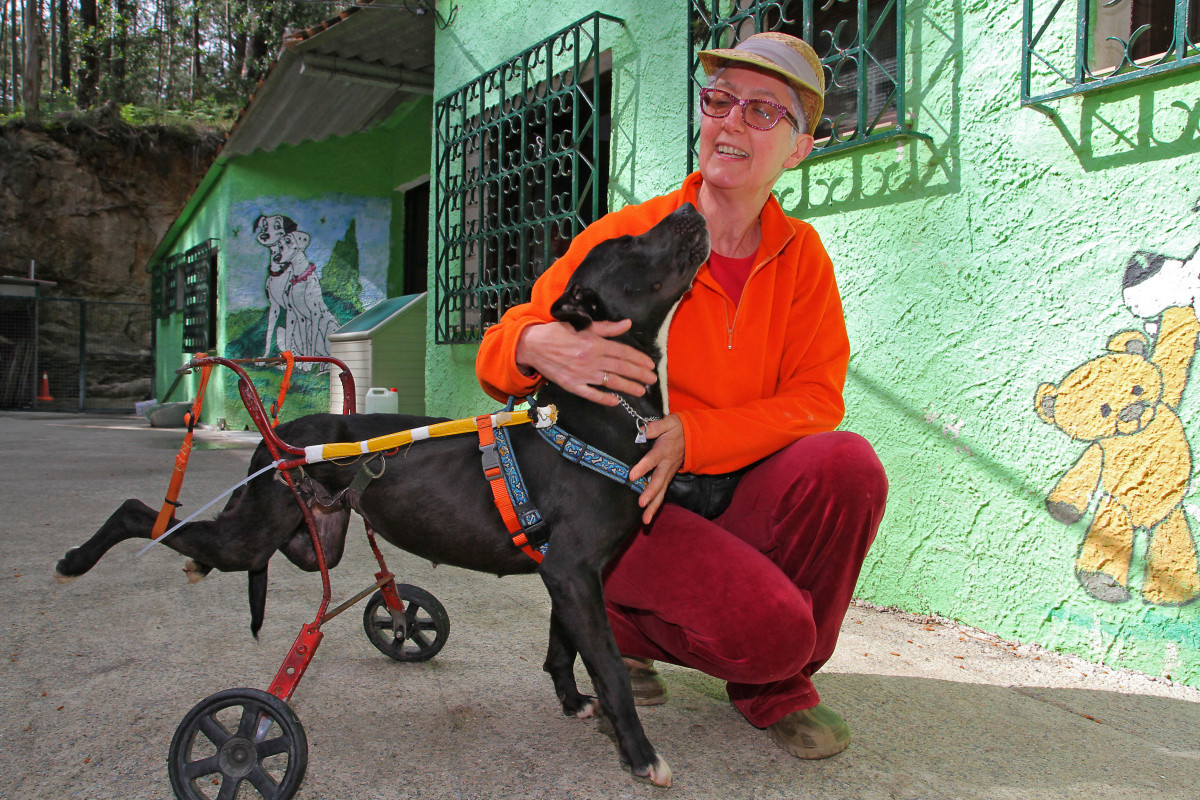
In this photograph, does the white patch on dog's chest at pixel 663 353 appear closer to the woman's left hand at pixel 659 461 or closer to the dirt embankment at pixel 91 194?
the woman's left hand at pixel 659 461

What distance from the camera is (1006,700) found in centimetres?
242

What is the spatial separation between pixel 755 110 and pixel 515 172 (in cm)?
350

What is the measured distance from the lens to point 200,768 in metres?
1.74

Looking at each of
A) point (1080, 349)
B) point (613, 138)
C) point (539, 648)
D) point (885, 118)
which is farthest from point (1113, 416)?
point (613, 138)

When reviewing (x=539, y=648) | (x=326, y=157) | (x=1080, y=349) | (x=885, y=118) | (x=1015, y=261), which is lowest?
(x=539, y=648)

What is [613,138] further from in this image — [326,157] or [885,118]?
[326,157]

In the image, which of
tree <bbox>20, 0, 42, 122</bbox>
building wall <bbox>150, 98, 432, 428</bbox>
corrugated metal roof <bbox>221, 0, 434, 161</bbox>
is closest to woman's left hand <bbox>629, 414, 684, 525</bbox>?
corrugated metal roof <bbox>221, 0, 434, 161</bbox>

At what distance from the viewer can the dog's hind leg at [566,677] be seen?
2230mm

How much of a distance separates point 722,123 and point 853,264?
4.73 ft

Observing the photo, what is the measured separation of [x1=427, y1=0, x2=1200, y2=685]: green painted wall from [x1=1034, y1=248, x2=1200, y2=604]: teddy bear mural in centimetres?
3

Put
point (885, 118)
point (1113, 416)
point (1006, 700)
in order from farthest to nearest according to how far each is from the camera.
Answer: point (885, 118), point (1113, 416), point (1006, 700)

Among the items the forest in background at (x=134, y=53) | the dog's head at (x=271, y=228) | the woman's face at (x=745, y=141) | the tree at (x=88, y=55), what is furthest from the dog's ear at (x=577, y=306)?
the tree at (x=88, y=55)

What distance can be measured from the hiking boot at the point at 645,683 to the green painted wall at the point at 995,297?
52.3 inches

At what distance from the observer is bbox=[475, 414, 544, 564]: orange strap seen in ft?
6.38
